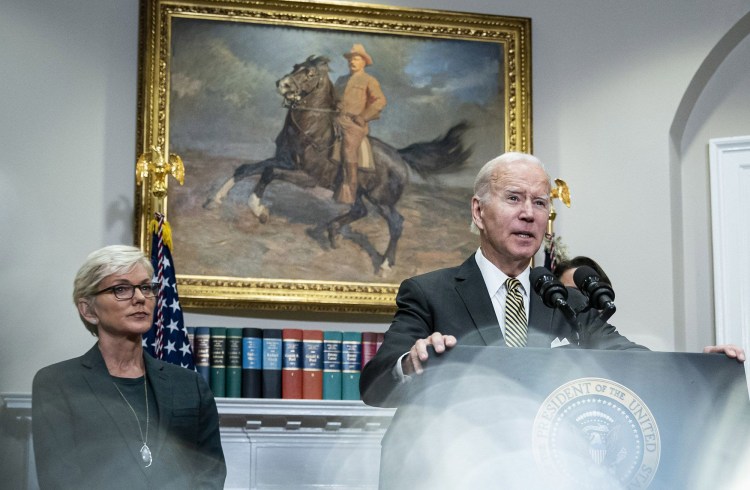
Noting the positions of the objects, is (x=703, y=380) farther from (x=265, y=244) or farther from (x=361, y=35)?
(x=361, y=35)

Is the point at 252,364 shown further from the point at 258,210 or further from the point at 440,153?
the point at 440,153

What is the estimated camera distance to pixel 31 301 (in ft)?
18.2

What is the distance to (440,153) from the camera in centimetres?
623

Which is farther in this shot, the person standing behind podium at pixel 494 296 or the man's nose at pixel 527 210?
the man's nose at pixel 527 210

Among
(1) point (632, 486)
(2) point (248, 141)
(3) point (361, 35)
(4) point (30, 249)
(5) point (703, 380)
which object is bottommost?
(1) point (632, 486)

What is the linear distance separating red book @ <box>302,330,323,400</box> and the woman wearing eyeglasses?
149 cm

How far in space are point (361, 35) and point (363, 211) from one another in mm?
1056

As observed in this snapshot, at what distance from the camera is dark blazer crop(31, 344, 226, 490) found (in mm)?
3705

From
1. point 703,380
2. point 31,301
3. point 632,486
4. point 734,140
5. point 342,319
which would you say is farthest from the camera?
Result: point 734,140

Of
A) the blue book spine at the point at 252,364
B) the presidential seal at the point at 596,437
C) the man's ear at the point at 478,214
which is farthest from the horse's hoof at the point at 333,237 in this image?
the presidential seal at the point at 596,437

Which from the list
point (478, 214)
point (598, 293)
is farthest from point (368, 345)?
point (598, 293)

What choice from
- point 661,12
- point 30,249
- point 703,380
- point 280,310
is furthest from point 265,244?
point 703,380

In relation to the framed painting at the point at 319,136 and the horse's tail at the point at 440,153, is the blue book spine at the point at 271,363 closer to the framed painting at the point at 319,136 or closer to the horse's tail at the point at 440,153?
the framed painting at the point at 319,136

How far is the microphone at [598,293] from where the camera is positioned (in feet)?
8.36
